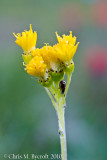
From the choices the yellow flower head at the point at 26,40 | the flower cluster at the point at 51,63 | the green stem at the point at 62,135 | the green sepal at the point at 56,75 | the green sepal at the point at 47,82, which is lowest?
the green stem at the point at 62,135

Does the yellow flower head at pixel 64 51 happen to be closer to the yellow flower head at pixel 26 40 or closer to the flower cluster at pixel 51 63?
the flower cluster at pixel 51 63

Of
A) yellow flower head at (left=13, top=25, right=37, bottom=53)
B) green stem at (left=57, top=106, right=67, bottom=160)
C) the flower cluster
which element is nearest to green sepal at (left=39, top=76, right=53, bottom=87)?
the flower cluster

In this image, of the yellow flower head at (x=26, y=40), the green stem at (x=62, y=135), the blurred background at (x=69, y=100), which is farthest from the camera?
the blurred background at (x=69, y=100)

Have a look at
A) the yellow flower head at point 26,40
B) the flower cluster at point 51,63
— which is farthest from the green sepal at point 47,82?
the yellow flower head at point 26,40

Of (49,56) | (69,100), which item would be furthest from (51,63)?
(69,100)

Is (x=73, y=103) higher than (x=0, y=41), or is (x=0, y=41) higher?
(x=0, y=41)

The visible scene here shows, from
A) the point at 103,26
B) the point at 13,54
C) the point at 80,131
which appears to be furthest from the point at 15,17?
the point at 80,131

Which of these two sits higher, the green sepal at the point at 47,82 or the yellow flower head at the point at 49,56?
the yellow flower head at the point at 49,56

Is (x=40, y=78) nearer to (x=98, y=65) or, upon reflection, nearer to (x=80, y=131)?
(x=80, y=131)

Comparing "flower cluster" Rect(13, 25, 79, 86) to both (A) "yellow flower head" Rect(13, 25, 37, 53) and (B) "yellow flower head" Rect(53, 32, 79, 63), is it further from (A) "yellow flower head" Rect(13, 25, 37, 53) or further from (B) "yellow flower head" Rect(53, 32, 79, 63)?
(A) "yellow flower head" Rect(13, 25, 37, 53)
